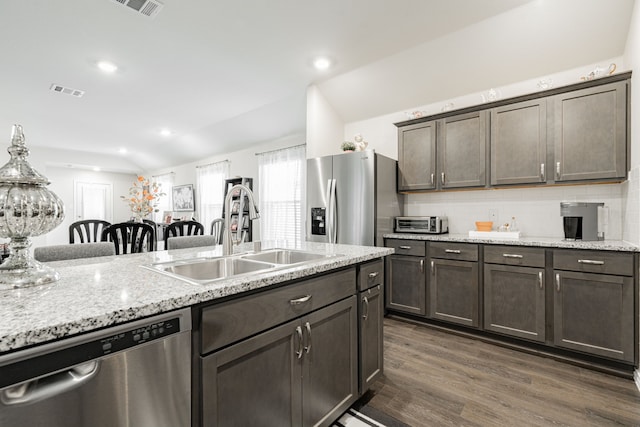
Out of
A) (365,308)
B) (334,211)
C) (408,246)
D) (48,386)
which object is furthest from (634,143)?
(48,386)

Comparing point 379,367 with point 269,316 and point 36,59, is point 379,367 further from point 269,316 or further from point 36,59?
point 36,59

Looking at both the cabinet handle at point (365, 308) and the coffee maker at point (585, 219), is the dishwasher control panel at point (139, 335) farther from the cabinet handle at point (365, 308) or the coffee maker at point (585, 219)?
the coffee maker at point (585, 219)

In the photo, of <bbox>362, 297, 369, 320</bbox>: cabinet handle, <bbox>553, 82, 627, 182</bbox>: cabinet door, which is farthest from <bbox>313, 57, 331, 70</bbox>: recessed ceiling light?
<bbox>362, 297, 369, 320</bbox>: cabinet handle

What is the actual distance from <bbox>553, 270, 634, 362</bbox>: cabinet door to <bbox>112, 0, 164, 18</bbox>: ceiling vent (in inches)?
152

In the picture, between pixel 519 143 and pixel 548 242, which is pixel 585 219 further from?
pixel 519 143

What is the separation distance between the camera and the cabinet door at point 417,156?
3252 mm

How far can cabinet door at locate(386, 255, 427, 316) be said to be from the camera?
118 inches

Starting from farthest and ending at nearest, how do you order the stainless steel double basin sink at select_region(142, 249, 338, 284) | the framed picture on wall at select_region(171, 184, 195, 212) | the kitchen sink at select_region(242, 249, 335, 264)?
the framed picture on wall at select_region(171, 184, 195, 212) → the kitchen sink at select_region(242, 249, 335, 264) → the stainless steel double basin sink at select_region(142, 249, 338, 284)

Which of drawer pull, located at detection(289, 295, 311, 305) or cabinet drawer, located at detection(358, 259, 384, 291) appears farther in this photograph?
cabinet drawer, located at detection(358, 259, 384, 291)

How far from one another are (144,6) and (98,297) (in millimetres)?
2569

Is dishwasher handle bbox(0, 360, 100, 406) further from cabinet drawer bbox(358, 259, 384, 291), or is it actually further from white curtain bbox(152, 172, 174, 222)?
white curtain bbox(152, 172, 174, 222)

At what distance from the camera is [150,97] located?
4.30m

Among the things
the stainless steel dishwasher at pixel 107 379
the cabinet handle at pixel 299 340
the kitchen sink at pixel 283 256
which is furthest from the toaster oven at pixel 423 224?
the stainless steel dishwasher at pixel 107 379

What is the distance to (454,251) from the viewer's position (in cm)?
281
